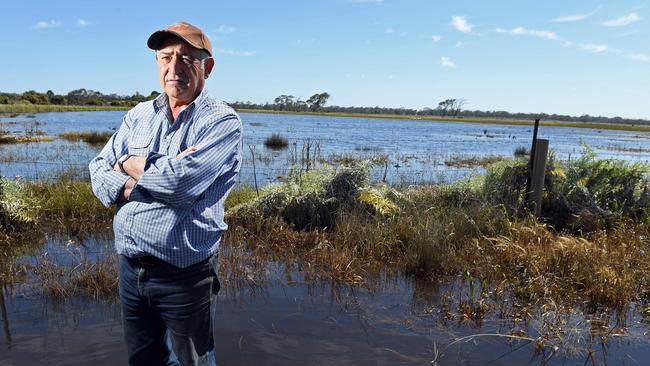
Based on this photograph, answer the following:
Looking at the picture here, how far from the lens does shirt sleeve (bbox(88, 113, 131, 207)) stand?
2369 millimetres

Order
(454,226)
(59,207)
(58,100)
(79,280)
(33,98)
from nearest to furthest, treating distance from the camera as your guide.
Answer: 1. (79,280)
2. (454,226)
3. (59,207)
4. (33,98)
5. (58,100)

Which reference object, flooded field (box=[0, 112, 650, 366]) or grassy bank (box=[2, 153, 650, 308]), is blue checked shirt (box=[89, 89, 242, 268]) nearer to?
flooded field (box=[0, 112, 650, 366])

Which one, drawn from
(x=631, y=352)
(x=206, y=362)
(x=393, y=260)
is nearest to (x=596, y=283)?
(x=631, y=352)

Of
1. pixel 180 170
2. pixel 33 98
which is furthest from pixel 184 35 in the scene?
pixel 33 98

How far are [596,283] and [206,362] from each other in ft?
14.2

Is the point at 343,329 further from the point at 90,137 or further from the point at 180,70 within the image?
the point at 90,137

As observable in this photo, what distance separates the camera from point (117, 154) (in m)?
2.61

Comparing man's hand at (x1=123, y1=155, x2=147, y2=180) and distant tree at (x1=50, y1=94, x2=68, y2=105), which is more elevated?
distant tree at (x1=50, y1=94, x2=68, y2=105)

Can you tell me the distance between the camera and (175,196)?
2.18 metres

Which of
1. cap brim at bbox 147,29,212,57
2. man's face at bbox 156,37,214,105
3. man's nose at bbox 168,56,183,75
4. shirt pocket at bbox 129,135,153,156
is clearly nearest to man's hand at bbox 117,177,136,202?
shirt pocket at bbox 129,135,153,156

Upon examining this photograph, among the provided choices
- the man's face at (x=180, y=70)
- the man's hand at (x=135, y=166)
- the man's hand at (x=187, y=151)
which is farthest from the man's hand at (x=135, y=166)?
the man's face at (x=180, y=70)

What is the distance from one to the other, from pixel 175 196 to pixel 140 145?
0.52 metres

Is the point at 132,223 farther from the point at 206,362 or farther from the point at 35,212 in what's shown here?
the point at 35,212

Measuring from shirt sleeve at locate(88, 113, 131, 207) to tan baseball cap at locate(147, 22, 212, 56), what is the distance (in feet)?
1.81
